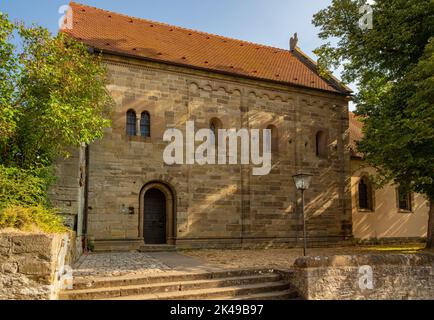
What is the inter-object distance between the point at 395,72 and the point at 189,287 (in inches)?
473

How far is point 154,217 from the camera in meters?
15.7

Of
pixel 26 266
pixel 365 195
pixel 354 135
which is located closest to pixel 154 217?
pixel 26 266

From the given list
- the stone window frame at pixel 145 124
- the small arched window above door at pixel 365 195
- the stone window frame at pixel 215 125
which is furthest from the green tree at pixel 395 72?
the stone window frame at pixel 145 124

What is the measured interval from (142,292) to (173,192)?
861 cm

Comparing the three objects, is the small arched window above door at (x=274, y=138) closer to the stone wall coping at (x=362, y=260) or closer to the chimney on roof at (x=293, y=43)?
the chimney on roof at (x=293, y=43)

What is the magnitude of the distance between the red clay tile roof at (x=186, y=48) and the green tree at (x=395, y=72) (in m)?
3.65

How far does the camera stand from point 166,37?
1867 cm

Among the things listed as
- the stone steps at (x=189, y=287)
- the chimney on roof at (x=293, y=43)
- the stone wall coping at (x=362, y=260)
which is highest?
the chimney on roof at (x=293, y=43)

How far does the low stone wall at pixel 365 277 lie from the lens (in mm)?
7738

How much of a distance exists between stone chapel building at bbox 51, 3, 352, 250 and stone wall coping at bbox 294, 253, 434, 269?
8287 mm

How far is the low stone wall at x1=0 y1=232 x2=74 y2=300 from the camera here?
5910 mm

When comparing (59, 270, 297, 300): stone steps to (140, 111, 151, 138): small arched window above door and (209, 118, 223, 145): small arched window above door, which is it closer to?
(140, 111, 151, 138): small arched window above door

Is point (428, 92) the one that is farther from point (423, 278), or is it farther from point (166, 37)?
point (166, 37)
